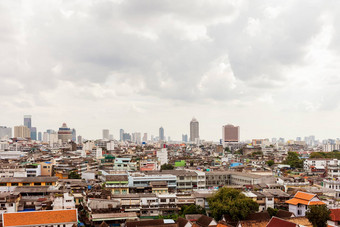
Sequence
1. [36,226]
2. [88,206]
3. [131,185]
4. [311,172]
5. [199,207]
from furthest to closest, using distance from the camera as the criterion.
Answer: [311,172], [131,185], [199,207], [88,206], [36,226]

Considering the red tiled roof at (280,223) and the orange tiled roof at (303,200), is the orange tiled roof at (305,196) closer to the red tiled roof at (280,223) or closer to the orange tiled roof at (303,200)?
the orange tiled roof at (303,200)

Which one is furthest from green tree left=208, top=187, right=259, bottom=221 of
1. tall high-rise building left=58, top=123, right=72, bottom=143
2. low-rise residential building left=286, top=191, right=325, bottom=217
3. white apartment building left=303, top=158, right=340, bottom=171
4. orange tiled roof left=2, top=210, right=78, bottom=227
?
tall high-rise building left=58, top=123, right=72, bottom=143

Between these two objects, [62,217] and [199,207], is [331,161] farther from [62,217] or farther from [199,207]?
[62,217]

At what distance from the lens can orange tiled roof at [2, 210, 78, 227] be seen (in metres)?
24.7

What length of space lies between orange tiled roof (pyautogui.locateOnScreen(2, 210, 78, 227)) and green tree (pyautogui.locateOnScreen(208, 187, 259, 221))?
1148cm

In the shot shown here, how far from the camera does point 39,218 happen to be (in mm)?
25266

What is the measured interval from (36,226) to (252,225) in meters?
15.4

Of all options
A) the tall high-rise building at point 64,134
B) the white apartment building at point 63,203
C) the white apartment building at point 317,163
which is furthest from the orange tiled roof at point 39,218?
the tall high-rise building at point 64,134

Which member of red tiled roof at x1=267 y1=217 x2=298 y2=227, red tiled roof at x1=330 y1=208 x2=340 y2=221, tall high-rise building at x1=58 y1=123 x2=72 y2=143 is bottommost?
red tiled roof at x1=330 y1=208 x2=340 y2=221


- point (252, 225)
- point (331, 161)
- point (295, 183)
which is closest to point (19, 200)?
point (252, 225)

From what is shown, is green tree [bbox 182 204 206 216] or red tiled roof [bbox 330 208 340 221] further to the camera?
green tree [bbox 182 204 206 216]

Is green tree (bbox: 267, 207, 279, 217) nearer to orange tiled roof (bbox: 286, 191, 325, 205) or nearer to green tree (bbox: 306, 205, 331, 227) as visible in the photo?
orange tiled roof (bbox: 286, 191, 325, 205)

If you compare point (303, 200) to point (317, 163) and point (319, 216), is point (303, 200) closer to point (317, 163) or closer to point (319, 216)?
point (319, 216)

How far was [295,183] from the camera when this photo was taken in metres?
41.7
